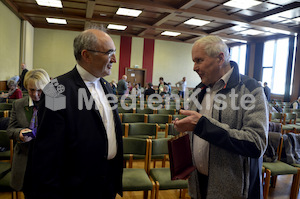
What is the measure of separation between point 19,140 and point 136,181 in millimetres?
1177

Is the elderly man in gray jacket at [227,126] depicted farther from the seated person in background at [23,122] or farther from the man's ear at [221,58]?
the seated person in background at [23,122]

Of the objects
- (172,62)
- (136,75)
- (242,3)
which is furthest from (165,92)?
(172,62)

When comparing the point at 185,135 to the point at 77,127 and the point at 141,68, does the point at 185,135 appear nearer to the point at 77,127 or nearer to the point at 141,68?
the point at 77,127

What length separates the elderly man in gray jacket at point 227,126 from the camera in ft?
3.50

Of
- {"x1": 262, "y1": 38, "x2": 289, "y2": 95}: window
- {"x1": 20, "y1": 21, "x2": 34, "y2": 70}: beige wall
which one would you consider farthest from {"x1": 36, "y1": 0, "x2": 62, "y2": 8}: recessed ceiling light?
{"x1": 262, "y1": 38, "x2": 289, "y2": 95}: window

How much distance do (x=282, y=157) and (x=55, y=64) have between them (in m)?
14.0

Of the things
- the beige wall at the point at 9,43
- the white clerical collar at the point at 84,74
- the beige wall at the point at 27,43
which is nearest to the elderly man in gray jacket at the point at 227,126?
the white clerical collar at the point at 84,74

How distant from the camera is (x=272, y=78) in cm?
1288

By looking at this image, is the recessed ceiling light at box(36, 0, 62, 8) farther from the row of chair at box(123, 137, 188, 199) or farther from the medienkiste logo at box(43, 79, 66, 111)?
the medienkiste logo at box(43, 79, 66, 111)

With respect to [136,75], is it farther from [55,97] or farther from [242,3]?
[55,97]

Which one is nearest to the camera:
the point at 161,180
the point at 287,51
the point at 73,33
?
the point at 161,180

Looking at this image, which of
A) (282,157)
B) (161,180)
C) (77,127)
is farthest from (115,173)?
(282,157)

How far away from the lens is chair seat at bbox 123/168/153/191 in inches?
88.9

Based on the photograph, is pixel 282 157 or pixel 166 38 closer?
pixel 282 157
